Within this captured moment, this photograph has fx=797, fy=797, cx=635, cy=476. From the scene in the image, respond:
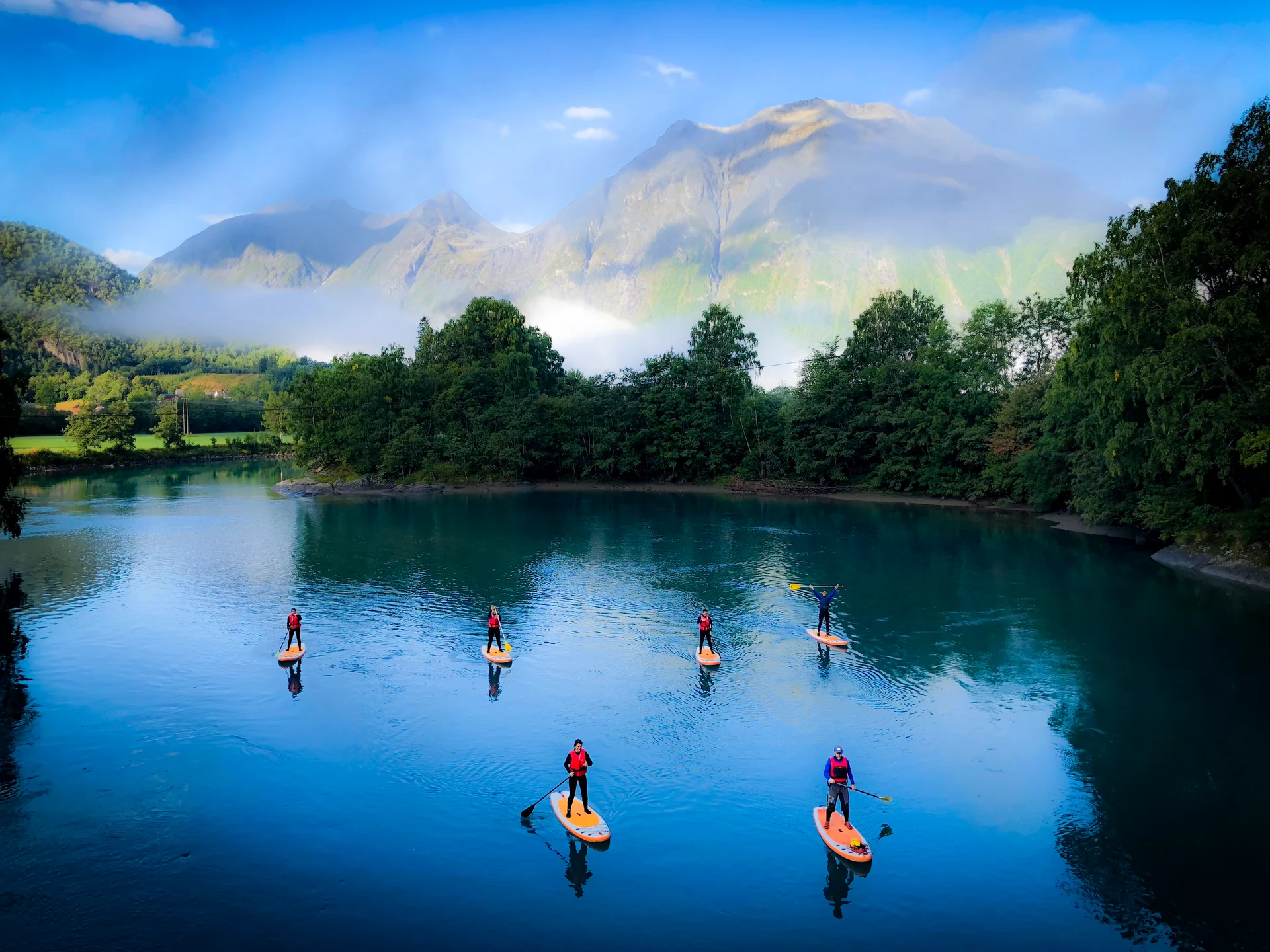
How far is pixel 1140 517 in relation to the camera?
50125 millimetres

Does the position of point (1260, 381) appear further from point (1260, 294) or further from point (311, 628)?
point (311, 628)

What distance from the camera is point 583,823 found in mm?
17031

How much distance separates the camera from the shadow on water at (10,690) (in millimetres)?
19828

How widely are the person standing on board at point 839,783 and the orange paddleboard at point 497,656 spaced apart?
14.8m

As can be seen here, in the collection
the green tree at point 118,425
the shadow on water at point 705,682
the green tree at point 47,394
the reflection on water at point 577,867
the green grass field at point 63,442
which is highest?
the green tree at point 47,394

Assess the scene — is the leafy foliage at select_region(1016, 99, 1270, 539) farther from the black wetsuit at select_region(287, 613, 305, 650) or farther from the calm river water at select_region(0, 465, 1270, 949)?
the black wetsuit at select_region(287, 613, 305, 650)

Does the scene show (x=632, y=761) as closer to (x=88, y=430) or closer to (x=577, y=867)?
(x=577, y=867)

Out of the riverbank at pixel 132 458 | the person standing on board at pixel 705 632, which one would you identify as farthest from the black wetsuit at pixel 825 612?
the riverbank at pixel 132 458

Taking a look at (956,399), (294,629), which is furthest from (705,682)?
(956,399)

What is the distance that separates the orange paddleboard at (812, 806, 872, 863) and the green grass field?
416 ft

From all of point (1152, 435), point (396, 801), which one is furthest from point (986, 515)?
point (396, 801)

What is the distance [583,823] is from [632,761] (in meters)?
3.92

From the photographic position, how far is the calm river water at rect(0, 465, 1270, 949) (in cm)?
1454

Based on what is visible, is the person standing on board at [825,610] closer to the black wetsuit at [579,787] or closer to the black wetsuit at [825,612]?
the black wetsuit at [825,612]
